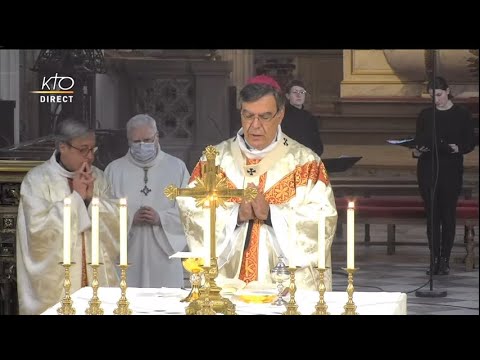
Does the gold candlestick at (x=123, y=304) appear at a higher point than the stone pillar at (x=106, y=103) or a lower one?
lower

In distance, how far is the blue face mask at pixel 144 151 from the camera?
30.6 ft

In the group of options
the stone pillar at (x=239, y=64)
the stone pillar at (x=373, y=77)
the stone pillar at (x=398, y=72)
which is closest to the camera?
the stone pillar at (x=398, y=72)

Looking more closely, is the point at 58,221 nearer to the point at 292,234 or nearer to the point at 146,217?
the point at 146,217

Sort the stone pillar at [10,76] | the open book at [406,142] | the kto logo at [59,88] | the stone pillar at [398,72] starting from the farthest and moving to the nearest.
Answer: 1. the stone pillar at [398,72]
2. the open book at [406,142]
3. the stone pillar at [10,76]
4. the kto logo at [59,88]

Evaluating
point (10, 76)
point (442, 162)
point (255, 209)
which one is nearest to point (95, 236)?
point (255, 209)

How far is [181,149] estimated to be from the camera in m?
12.2

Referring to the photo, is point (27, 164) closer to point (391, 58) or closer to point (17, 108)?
point (17, 108)

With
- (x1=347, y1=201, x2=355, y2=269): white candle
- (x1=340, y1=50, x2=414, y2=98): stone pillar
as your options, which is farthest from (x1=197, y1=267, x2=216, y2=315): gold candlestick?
(x1=340, y1=50, x2=414, y2=98): stone pillar

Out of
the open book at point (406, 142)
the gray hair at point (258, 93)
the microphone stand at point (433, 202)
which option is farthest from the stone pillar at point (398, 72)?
the gray hair at point (258, 93)

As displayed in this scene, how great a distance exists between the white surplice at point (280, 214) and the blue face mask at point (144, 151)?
4.72 ft

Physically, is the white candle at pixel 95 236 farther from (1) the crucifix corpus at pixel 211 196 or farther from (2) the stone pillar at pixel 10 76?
(2) the stone pillar at pixel 10 76
